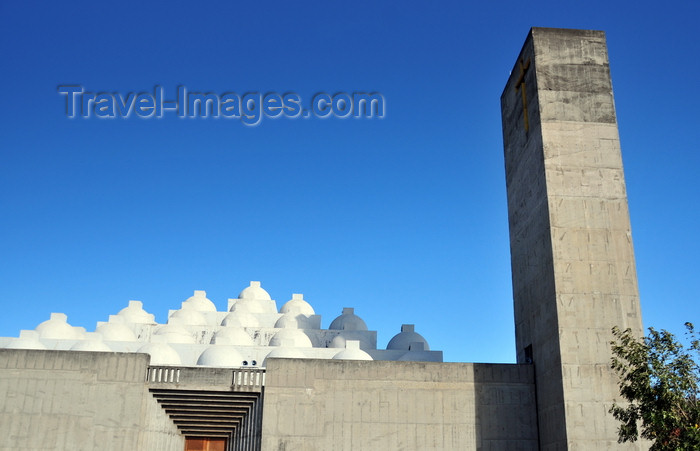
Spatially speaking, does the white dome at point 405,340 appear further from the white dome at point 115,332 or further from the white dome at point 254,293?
the white dome at point 115,332

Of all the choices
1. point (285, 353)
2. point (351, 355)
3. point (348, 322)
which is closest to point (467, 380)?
point (351, 355)

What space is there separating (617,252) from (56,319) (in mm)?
27908

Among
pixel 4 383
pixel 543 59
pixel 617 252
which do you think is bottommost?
pixel 4 383

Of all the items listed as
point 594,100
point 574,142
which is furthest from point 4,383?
point 594,100

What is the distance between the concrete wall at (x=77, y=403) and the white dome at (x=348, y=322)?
705 inches

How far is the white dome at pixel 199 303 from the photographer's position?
4131cm

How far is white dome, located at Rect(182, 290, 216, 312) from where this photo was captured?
136 feet

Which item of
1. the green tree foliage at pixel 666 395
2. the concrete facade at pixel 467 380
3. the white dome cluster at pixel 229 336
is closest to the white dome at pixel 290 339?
the white dome cluster at pixel 229 336

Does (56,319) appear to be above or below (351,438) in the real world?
above

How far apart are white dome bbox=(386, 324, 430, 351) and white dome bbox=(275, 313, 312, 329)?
16.8ft

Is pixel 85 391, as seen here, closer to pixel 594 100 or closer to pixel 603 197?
pixel 603 197

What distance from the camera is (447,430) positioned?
783 inches

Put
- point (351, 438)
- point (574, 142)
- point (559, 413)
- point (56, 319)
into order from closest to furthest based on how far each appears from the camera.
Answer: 1. point (559, 413)
2. point (351, 438)
3. point (574, 142)
4. point (56, 319)

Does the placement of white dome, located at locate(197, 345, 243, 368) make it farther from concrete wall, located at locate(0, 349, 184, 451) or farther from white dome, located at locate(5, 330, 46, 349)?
concrete wall, located at locate(0, 349, 184, 451)
